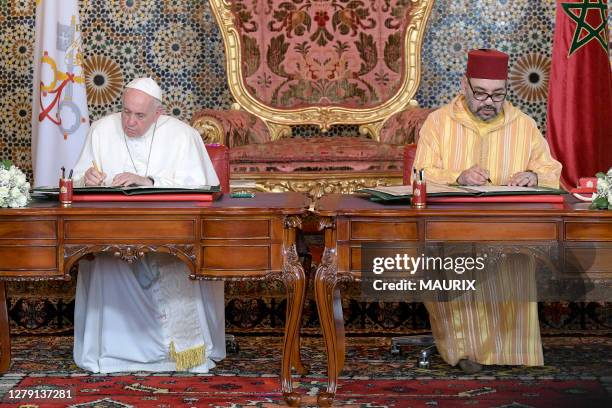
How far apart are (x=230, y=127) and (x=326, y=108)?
865mm

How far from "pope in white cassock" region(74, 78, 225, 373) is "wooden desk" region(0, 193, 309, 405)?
0.64 meters

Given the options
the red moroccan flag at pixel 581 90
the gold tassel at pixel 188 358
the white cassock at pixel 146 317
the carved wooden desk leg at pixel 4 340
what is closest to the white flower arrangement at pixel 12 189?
the carved wooden desk leg at pixel 4 340

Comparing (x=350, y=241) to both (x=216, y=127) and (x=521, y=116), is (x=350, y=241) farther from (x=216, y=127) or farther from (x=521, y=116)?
(x=216, y=127)

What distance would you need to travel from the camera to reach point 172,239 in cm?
411

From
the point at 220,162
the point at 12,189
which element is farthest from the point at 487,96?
the point at 12,189

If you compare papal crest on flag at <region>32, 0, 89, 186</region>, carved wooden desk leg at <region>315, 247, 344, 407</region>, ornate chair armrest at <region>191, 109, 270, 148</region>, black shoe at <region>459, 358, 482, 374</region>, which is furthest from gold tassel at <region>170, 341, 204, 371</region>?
papal crest on flag at <region>32, 0, 89, 186</region>

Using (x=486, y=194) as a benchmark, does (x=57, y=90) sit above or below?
above

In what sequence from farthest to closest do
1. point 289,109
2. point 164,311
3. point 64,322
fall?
1. point 289,109
2. point 64,322
3. point 164,311

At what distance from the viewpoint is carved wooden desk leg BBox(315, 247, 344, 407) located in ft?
13.2

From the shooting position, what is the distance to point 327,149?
23.9 ft

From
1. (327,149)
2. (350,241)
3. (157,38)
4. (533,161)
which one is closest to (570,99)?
(327,149)

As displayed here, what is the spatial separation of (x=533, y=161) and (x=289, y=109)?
9.76 ft

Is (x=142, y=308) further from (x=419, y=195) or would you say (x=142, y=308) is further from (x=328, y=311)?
(x=419, y=195)

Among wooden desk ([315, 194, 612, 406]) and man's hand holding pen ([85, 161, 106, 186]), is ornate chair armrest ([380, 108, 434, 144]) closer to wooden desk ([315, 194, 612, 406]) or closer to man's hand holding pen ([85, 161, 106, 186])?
man's hand holding pen ([85, 161, 106, 186])
